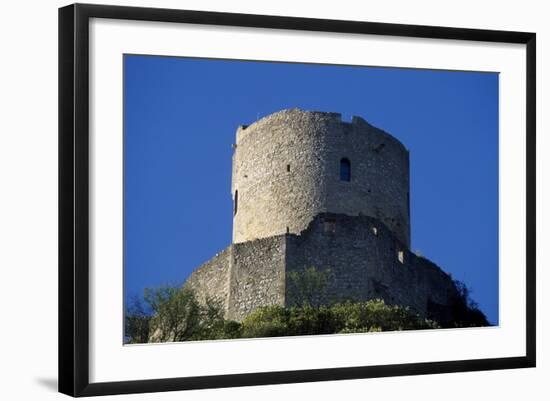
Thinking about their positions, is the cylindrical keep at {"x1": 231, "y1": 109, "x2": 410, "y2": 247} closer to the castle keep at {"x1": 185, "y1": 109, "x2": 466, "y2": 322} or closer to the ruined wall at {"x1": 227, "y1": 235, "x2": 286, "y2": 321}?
the castle keep at {"x1": 185, "y1": 109, "x2": 466, "y2": 322}

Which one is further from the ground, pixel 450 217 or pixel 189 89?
pixel 189 89

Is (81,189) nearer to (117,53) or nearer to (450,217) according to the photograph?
(117,53)

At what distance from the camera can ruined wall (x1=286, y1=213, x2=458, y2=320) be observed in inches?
792

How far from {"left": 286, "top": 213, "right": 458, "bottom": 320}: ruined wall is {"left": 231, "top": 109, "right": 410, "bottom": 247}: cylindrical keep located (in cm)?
31

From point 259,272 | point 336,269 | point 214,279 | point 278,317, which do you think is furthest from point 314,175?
point 278,317

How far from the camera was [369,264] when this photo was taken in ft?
73.9

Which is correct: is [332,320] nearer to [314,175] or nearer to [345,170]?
[314,175]

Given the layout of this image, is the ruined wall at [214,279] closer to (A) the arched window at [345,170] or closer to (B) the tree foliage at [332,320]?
(B) the tree foliage at [332,320]

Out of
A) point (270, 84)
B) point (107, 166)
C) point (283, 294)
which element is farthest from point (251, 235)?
point (107, 166)

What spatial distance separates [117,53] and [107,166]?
4.65 feet

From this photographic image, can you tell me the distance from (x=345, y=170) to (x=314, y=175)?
0.69 meters

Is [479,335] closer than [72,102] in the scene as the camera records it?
No

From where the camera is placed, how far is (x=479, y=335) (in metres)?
18.4

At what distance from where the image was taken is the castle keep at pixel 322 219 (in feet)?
67.2
